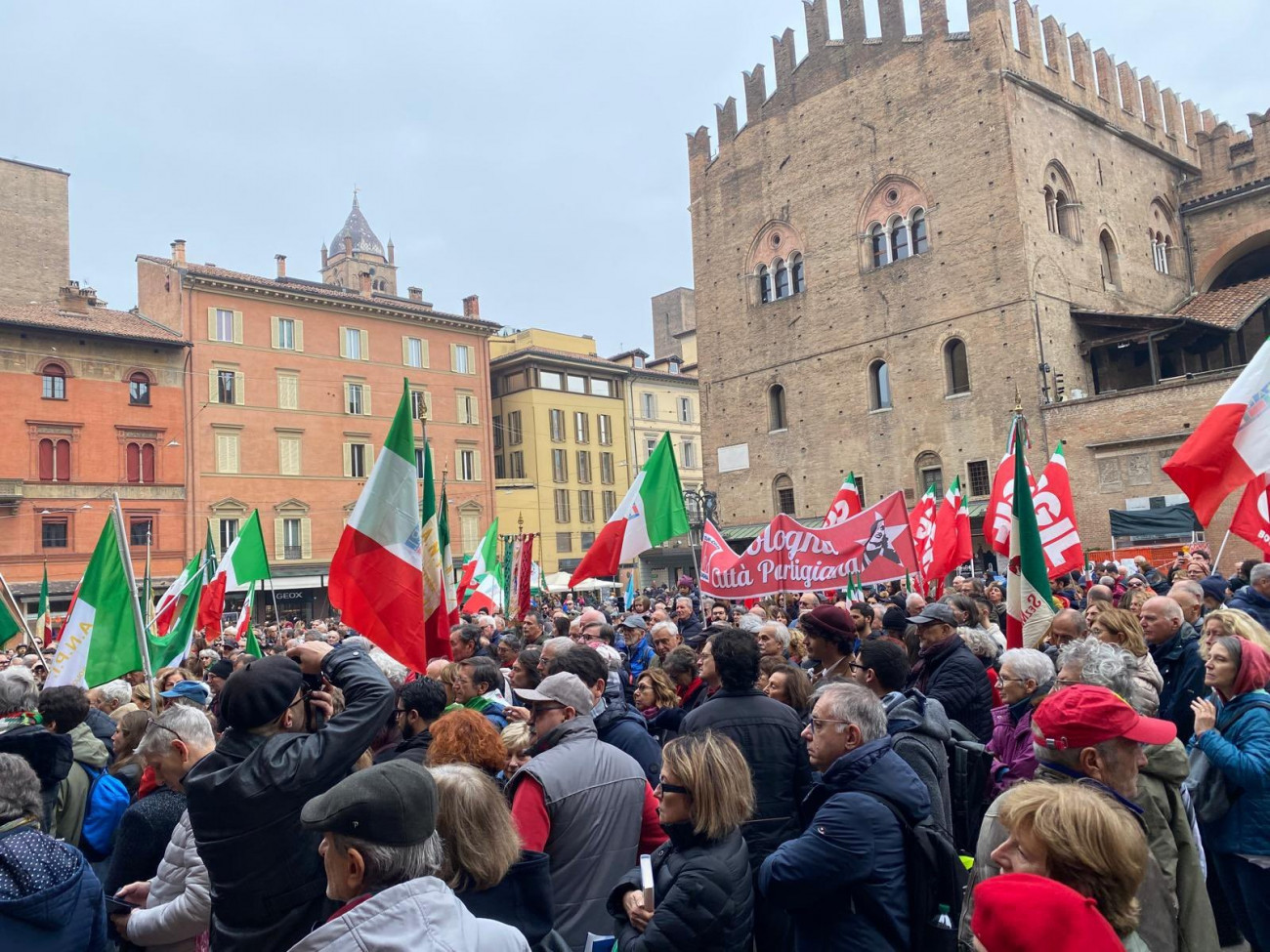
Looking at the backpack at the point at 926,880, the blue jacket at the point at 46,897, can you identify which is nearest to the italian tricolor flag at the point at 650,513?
the backpack at the point at 926,880

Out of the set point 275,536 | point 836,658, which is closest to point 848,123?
point 275,536

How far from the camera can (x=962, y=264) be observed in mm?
31781

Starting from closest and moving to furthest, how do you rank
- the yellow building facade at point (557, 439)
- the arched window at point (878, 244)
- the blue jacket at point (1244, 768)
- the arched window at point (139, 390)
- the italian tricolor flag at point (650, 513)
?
the blue jacket at point (1244, 768) → the italian tricolor flag at point (650, 513) → the arched window at point (878, 244) → the arched window at point (139, 390) → the yellow building facade at point (557, 439)

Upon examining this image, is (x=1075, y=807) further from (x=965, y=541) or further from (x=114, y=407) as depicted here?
(x=114, y=407)

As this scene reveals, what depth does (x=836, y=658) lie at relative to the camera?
213 inches

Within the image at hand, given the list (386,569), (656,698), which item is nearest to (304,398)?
(386,569)

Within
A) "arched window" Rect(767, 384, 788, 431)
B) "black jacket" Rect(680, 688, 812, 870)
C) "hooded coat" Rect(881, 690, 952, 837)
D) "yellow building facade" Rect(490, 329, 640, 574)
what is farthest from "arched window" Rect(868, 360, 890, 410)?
"black jacket" Rect(680, 688, 812, 870)

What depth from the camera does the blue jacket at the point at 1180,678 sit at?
5219 mm

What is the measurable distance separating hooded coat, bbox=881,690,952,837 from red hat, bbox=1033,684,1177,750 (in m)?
0.91

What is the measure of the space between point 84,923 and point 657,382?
188ft

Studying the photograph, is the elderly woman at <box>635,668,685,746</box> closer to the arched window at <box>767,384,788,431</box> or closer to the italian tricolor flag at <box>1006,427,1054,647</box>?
the italian tricolor flag at <box>1006,427,1054,647</box>

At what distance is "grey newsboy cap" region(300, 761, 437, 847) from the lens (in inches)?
91.0

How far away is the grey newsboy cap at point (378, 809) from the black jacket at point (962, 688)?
3.87 metres

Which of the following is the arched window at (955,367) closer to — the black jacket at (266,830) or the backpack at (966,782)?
the backpack at (966,782)
